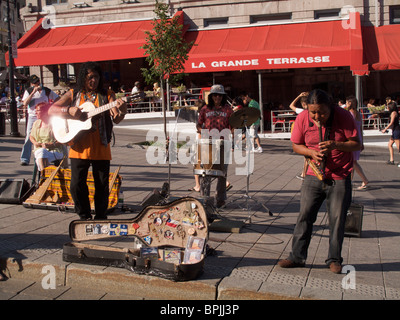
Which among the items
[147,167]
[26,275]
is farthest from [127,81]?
[26,275]

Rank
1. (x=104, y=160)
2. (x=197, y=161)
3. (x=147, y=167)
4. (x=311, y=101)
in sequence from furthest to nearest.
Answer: (x=147, y=167), (x=197, y=161), (x=104, y=160), (x=311, y=101)

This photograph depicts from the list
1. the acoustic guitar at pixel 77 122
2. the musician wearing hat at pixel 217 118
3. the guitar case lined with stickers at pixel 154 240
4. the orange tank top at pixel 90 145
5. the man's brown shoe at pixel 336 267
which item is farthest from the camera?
the musician wearing hat at pixel 217 118

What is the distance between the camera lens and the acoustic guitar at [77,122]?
5754 mm

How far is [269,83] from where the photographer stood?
23.4 metres

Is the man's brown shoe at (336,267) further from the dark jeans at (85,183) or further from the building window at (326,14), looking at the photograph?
the building window at (326,14)

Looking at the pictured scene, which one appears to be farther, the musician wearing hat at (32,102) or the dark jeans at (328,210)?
the musician wearing hat at (32,102)

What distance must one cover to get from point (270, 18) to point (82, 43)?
821 cm

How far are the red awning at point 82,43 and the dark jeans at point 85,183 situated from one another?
14.8m

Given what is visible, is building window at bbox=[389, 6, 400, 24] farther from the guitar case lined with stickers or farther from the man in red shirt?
the guitar case lined with stickers

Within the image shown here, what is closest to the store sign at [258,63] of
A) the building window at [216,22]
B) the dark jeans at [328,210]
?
the building window at [216,22]

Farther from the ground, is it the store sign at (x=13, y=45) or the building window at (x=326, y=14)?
the building window at (x=326, y=14)

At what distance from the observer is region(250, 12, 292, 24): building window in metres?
22.2
